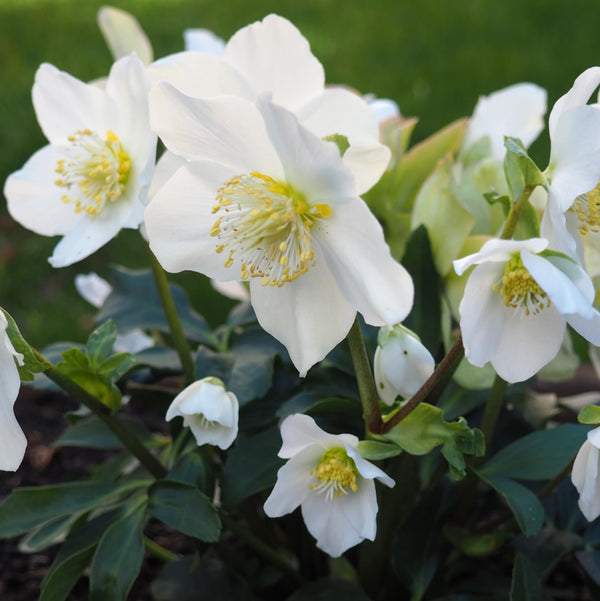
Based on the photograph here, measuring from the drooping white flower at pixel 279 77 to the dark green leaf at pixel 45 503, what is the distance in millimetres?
442

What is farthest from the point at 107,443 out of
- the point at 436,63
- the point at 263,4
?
the point at 263,4

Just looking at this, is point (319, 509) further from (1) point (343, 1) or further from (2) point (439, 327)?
(1) point (343, 1)

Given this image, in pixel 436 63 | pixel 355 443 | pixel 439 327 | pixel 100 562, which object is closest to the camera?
pixel 355 443

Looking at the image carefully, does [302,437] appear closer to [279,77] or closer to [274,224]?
[274,224]

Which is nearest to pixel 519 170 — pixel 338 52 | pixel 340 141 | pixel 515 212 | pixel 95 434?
pixel 515 212

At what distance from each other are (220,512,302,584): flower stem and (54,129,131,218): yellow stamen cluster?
1.22 ft

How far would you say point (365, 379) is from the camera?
2.53ft

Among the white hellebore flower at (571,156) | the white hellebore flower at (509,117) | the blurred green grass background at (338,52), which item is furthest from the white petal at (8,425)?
the blurred green grass background at (338,52)

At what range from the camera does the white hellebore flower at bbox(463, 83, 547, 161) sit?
115 cm

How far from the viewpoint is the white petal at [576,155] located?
0.68 m

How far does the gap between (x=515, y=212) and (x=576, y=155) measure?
65 millimetres

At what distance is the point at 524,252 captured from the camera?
653 mm

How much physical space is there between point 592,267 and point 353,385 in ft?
0.96

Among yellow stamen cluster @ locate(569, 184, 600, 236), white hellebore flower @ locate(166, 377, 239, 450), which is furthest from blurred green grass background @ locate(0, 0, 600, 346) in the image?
yellow stamen cluster @ locate(569, 184, 600, 236)
